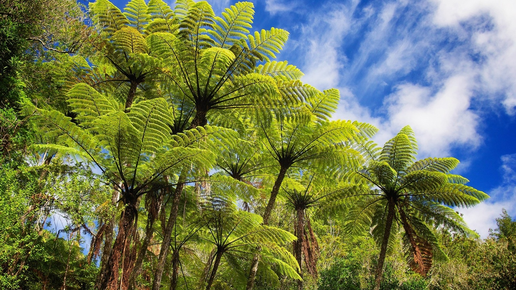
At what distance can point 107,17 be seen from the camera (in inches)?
287

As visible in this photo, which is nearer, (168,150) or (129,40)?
(168,150)

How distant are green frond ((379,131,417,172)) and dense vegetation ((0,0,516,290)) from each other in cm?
4

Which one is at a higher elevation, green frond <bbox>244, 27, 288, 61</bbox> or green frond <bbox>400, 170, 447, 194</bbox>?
green frond <bbox>244, 27, 288, 61</bbox>

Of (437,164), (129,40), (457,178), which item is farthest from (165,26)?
(457,178)

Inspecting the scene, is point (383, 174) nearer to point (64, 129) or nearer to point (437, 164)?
point (437, 164)

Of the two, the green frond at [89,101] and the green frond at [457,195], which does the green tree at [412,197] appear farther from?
the green frond at [89,101]

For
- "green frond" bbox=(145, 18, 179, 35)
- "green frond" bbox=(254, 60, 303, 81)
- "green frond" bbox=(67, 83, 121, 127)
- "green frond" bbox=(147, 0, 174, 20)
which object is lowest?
"green frond" bbox=(67, 83, 121, 127)

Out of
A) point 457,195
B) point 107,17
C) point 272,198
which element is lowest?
point 272,198

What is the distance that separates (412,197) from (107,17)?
9.15 metres

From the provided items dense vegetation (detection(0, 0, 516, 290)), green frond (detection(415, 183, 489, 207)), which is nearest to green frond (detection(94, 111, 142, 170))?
dense vegetation (detection(0, 0, 516, 290))

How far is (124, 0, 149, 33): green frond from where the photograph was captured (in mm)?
7520

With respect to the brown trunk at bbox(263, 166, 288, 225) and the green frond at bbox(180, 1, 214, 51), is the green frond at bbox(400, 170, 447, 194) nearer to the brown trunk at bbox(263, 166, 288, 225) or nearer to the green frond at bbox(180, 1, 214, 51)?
the brown trunk at bbox(263, 166, 288, 225)

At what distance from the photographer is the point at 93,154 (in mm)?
5699

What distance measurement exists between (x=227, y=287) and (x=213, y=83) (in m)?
7.51
